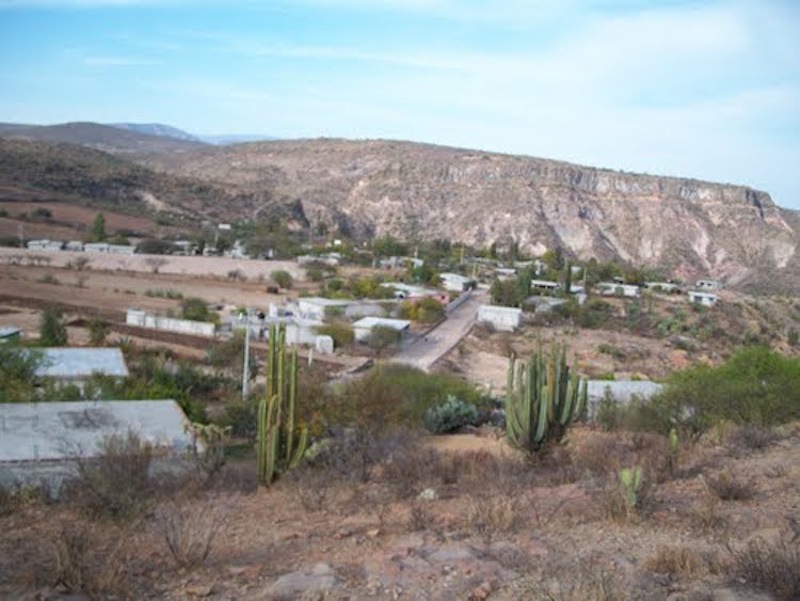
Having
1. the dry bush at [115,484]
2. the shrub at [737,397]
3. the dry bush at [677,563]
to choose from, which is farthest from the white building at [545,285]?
the dry bush at [677,563]

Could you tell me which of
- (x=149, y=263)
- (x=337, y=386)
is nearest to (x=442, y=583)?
(x=337, y=386)

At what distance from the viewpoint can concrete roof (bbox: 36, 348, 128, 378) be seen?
21969mm

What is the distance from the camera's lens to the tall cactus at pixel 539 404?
45.5 feet

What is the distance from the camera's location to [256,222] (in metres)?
99.4

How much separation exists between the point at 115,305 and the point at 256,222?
54547 mm

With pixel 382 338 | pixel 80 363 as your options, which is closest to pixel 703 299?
pixel 382 338

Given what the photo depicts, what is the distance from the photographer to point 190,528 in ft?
25.5

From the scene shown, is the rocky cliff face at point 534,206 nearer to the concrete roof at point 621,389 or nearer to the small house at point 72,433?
the concrete roof at point 621,389

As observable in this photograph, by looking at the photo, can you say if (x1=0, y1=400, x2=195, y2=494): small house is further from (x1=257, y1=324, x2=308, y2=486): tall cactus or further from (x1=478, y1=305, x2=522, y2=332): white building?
(x1=478, y1=305, x2=522, y2=332): white building

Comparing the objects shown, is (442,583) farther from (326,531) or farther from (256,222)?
(256,222)

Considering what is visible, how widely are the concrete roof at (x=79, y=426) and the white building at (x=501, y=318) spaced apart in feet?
110

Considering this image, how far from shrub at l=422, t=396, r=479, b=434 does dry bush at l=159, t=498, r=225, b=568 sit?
424 inches

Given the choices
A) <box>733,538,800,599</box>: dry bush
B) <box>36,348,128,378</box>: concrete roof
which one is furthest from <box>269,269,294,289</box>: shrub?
<box>733,538,800,599</box>: dry bush

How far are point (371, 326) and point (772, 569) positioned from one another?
34900mm
